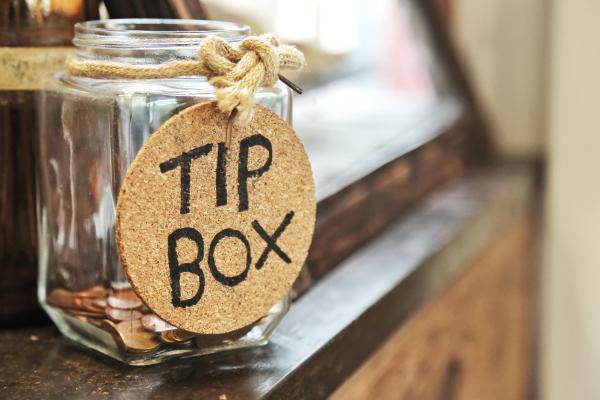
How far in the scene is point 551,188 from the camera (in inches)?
52.5

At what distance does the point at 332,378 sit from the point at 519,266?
807mm

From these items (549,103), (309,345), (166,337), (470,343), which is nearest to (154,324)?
(166,337)

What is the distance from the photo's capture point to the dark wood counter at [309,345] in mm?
499

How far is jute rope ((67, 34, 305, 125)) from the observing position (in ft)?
1.53

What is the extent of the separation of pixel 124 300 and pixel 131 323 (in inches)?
0.6

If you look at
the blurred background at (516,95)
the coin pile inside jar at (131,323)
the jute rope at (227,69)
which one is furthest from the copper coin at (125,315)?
the blurred background at (516,95)

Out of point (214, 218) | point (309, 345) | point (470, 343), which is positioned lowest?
point (470, 343)

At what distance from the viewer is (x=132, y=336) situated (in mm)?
509

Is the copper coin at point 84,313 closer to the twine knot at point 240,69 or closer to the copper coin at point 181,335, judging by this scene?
the copper coin at point 181,335

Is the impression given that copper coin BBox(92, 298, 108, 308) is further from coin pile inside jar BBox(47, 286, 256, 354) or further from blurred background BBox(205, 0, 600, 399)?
blurred background BBox(205, 0, 600, 399)

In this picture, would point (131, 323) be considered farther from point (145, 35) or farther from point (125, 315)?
point (145, 35)

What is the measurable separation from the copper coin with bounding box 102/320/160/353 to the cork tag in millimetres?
34

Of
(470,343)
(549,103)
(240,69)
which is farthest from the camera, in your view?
(549,103)

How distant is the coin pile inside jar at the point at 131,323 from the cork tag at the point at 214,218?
0.02 metres
